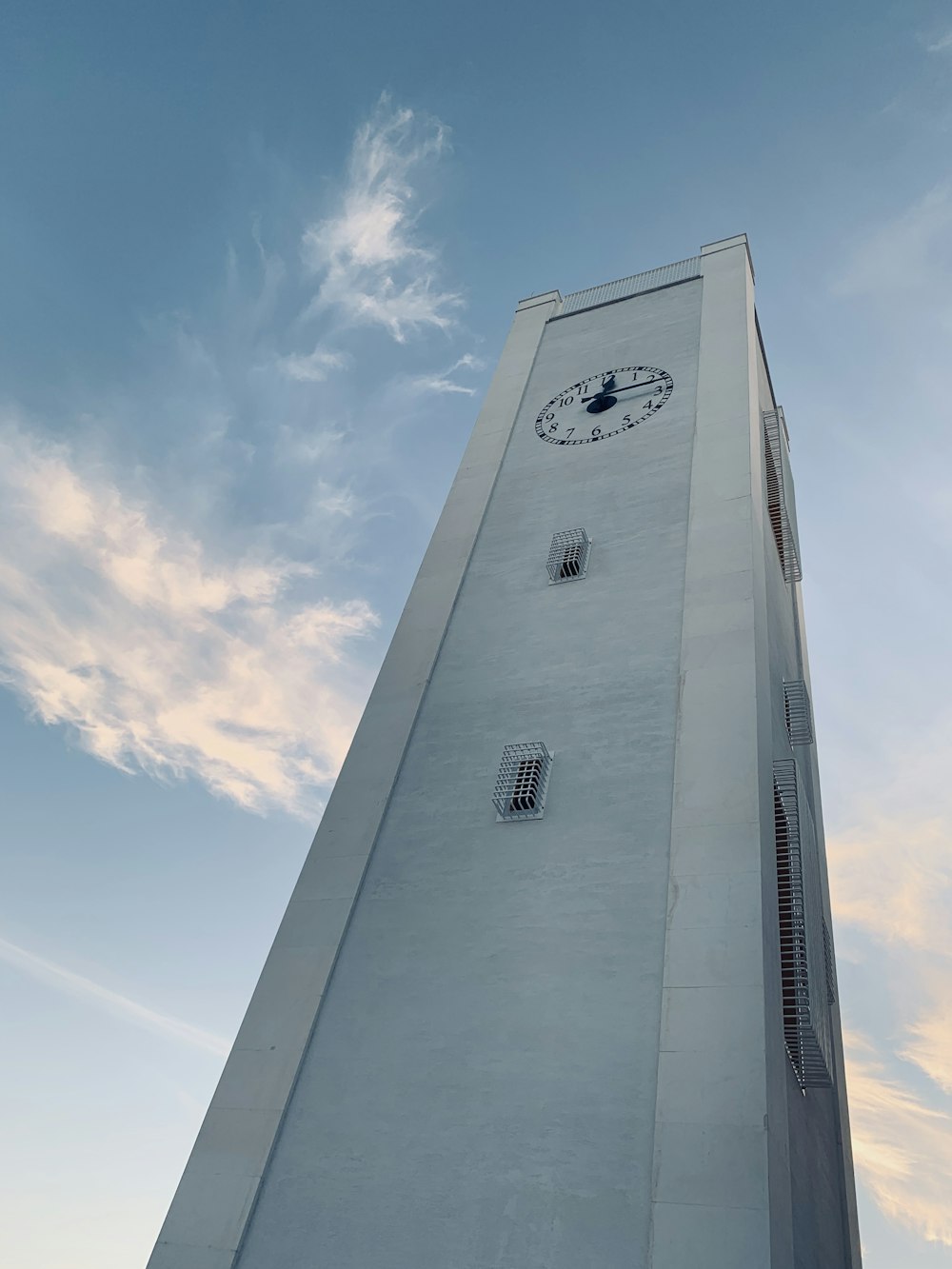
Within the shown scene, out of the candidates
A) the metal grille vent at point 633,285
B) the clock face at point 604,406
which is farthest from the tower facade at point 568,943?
the metal grille vent at point 633,285

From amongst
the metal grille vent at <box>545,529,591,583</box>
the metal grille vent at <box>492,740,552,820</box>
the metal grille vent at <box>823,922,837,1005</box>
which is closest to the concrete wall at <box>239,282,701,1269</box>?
the metal grille vent at <box>492,740,552,820</box>

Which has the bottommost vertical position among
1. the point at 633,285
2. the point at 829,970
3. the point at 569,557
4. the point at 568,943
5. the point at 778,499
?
the point at 568,943

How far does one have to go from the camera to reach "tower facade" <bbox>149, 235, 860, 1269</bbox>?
1195cm

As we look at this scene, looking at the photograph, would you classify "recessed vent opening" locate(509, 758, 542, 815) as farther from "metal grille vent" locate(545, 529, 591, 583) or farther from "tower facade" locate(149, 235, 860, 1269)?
"metal grille vent" locate(545, 529, 591, 583)

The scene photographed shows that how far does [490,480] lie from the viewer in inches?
955

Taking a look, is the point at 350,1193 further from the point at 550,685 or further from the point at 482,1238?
the point at 550,685

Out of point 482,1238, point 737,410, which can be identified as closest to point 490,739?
point 482,1238

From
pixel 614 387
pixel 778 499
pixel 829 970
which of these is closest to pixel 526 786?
pixel 829 970

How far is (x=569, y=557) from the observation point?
810 inches

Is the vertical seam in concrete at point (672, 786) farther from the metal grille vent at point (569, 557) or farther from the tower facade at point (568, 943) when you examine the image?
the metal grille vent at point (569, 557)

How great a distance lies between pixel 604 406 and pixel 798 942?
1509cm

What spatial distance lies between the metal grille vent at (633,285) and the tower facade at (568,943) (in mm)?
7458

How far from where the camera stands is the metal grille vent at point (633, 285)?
2862 cm

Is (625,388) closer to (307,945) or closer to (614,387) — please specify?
(614,387)
